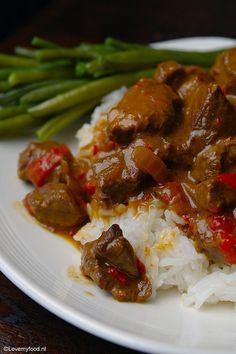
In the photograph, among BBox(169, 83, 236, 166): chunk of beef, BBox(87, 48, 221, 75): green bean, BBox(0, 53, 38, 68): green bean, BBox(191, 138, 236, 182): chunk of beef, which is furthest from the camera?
BBox(0, 53, 38, 68): green bean

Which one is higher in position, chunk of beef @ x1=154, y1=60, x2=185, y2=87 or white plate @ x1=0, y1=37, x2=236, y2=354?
chunk of beef @ x1=154, y1=60, x2=185, y2=87

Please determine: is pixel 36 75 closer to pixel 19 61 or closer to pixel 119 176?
pixel 19 61

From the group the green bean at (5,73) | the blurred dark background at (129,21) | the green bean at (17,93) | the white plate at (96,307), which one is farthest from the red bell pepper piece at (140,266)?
the blurred dark background at (129,21)

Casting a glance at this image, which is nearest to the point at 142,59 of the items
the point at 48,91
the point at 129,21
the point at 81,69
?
the point at 81,69

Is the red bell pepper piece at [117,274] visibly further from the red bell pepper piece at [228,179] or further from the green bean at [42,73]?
the green bean at [42,73]

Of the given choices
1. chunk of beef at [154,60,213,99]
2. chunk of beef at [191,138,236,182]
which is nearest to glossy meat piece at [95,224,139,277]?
chunk of beef at [191,138,236,182]

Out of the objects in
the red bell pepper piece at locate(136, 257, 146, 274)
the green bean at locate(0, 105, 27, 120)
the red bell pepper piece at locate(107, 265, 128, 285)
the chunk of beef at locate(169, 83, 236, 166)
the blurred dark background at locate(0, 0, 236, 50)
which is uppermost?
the chunk of beef at locate(169, 83, 236, 166)

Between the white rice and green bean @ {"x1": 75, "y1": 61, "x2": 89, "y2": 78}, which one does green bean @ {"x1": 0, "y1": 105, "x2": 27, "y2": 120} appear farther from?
the white rice

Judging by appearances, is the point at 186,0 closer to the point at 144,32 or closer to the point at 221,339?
the point at 144,32
